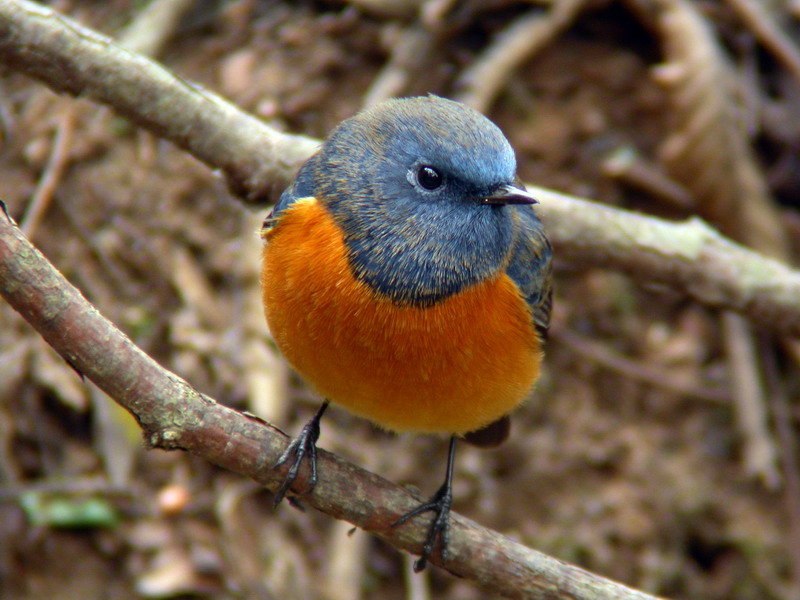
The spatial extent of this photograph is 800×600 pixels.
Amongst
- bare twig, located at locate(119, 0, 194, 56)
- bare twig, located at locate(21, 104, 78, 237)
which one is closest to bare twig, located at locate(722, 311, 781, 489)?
bare twig, located at locate(119, 0, 194, 56)

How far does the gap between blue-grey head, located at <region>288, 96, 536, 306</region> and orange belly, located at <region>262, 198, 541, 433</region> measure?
0.22 feet

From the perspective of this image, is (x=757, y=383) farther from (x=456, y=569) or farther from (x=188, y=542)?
(x=188, y=542)

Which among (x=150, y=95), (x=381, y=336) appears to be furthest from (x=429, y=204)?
(x=150, y=95)

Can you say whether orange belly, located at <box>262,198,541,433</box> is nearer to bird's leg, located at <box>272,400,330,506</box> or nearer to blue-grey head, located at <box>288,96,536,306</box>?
blue-grey head, located at <box>288,96,536,306</box>

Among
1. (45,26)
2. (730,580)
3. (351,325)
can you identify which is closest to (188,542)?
(351,325)

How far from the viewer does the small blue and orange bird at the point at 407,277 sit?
3.02 metres

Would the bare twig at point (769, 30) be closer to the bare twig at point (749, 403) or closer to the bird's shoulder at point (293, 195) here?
the bare twig at point (749, 403)

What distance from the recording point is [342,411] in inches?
205

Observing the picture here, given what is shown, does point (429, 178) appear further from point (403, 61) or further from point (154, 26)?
point (154, 26)

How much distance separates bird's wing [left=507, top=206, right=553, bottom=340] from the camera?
3404 millimetres


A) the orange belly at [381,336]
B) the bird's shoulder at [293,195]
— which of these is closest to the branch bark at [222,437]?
the orange belly at [381,336]

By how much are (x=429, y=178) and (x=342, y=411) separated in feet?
8.06

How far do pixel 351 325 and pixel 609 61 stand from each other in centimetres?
375

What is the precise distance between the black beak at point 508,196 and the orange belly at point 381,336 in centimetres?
33
